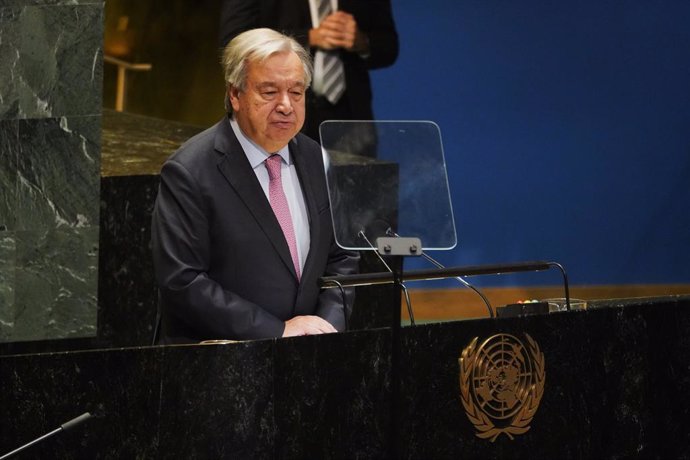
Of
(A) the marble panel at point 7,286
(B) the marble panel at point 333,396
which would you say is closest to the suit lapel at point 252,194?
→ (B) the marble panel at point 333,396

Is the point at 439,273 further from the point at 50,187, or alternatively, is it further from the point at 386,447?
the point at 50,187

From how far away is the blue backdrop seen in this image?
7.77m

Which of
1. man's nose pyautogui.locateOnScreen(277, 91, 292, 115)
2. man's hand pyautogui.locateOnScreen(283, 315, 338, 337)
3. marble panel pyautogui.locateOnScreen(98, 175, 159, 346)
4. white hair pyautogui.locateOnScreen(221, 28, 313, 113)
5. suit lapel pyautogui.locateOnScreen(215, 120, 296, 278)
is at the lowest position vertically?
marble panel pyautogui.locateOnScreen(98, 175, 159, 346)

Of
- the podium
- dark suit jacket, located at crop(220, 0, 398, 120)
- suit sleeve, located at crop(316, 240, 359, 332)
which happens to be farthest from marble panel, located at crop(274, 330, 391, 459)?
dark suit jacket, located at crop(220, 0, 398, 120)

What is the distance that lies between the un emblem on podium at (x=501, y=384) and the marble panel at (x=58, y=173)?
6.03 ft

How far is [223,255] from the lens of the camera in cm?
361

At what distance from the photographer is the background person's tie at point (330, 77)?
559cm

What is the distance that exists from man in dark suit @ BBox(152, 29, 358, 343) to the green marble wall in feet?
2.89

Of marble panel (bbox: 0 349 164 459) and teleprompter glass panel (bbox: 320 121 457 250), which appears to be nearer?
marble panel (bbox: 0 349 164 459)

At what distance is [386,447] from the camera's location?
3033 mm

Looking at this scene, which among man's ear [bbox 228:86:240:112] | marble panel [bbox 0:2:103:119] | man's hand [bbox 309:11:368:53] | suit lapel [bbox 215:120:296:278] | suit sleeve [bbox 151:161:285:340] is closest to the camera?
suit sleeve [bbox 151:161:285:340]

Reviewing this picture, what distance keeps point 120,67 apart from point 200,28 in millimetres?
506

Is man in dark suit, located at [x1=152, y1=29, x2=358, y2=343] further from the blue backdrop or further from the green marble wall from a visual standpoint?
the blue backdrop

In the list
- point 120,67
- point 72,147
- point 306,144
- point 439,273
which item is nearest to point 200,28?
point 120,67
